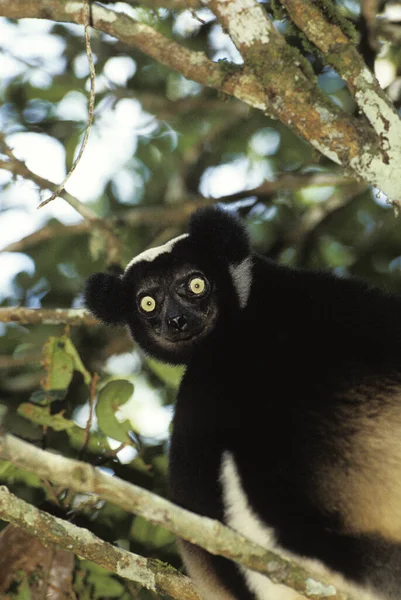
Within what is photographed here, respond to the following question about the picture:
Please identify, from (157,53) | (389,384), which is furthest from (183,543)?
(157,53)

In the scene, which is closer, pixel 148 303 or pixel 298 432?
pixel 298 432

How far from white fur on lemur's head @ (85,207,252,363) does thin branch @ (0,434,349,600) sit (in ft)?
5.18

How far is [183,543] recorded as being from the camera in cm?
326

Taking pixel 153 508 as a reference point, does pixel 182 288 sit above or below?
below

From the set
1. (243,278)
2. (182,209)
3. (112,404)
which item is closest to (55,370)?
(112,404)

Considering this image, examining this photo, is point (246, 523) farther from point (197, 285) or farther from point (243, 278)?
point (197, 285)

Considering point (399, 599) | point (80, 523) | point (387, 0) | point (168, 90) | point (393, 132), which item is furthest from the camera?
point (168, 90)

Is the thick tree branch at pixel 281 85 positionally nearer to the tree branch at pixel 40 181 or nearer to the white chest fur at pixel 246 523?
the tree branch at pixel 40 181

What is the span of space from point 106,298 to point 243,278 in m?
0.85

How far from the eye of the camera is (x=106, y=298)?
14.0 ft

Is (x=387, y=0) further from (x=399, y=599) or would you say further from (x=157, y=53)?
(x=399, y=599)

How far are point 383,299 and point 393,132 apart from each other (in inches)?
27.5

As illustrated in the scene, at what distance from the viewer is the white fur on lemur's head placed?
3.93 metres

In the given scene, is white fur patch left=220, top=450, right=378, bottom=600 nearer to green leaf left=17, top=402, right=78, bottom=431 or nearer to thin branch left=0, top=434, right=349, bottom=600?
thin branch left=0, top=434, right=349, bottom=600
